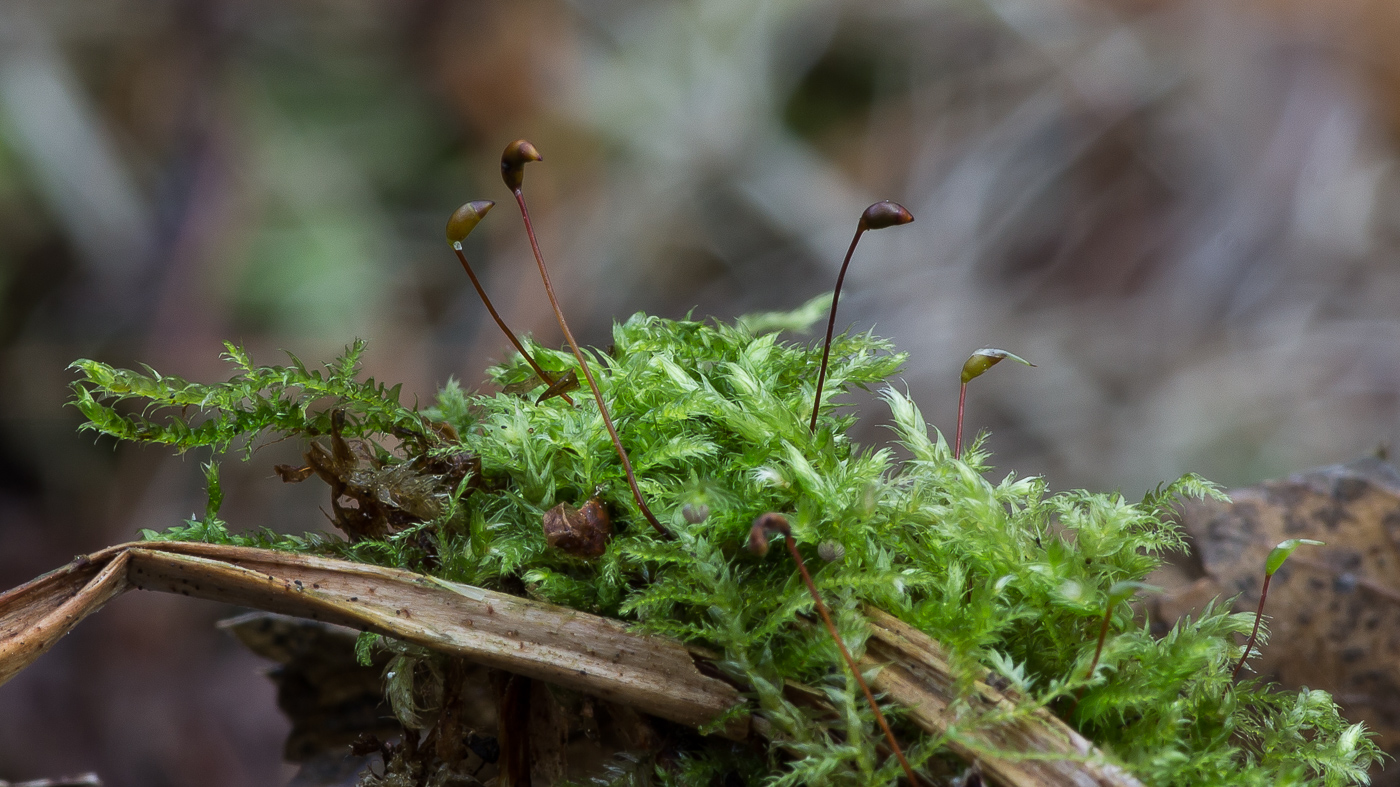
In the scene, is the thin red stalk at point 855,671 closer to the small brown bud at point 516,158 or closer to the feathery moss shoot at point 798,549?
the feathery moss shoot at point 798,549

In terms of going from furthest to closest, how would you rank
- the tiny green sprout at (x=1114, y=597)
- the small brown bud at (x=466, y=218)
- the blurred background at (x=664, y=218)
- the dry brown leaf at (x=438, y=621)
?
the blurred background at (x=664, y=218) → the small brown bud at (x=466, y=218) → the dry brown leaf at (x=438, y=621) → the tiny green sprout at (x=1114, y=597)

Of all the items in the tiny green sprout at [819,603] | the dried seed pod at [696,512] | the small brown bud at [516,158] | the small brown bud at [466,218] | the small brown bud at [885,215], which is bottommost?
the tiny green sprout at [819,603]

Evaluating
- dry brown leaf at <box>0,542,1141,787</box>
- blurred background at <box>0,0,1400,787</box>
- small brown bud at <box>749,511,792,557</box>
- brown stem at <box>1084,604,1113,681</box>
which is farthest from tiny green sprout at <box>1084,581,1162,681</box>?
blurred background at <box>0,0,1400,787</box>

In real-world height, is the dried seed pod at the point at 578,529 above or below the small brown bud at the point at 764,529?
above

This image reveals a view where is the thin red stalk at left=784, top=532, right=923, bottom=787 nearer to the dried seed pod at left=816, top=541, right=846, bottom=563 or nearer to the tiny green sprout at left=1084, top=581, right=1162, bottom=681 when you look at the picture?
the dried seed pod at left=816, top=541, right=846, bottom=563

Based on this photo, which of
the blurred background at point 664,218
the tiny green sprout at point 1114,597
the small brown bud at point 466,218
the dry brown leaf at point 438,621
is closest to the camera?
the tiny green sprout at point 1114,597

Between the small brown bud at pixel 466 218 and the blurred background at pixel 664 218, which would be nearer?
the small brown bud at pixel 466 218

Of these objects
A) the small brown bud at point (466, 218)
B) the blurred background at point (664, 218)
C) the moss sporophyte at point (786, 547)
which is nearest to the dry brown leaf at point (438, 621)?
the moss sporophyte at point (786, 547)

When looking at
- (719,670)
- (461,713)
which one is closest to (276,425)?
(461,713)
